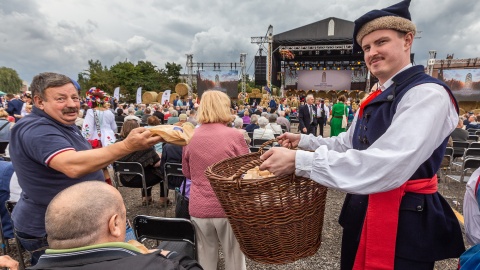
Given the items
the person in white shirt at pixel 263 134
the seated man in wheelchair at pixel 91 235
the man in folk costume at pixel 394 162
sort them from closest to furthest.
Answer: the seated man in wheelchair at pixel 91 235, the man in folk costume at pixel 394 162, the person in white shirt at pixel 263 134

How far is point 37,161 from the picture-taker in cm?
146

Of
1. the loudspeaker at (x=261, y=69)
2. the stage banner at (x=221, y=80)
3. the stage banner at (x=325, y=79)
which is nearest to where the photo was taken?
the loudspeaker at (x=261, y=69)

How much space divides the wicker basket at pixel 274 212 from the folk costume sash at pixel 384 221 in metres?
0.23

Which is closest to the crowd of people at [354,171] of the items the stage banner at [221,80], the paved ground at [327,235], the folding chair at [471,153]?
the paved ground at [327,235]

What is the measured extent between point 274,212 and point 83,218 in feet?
2.43

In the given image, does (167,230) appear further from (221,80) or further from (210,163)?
(221,80)

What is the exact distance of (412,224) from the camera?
3.81 feet

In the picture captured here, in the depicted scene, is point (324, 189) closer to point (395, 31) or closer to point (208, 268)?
point (395, 31)

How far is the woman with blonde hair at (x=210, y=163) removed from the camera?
6.93 ft

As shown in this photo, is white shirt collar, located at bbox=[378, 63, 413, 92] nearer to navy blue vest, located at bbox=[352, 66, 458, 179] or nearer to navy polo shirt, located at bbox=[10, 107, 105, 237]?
navy blue vest, located at bbox=[352, 66, 458, 179]

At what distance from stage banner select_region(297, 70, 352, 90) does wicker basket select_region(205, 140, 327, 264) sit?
31024mm

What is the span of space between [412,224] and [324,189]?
15.2 inches

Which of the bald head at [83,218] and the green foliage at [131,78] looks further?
the green foliage at [131,78]

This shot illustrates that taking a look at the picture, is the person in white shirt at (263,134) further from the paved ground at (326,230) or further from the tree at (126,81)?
the tree at (126,81)
